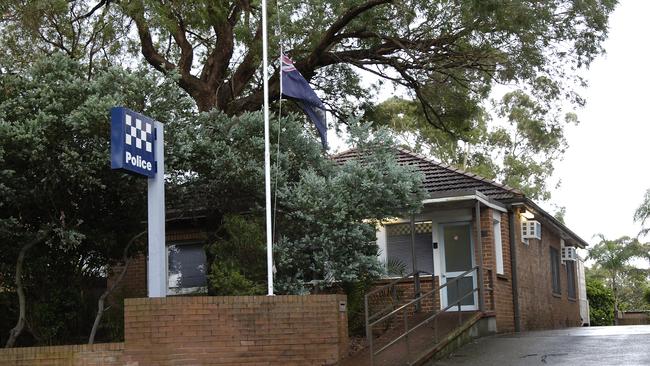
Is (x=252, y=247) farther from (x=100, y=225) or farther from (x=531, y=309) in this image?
(x=531, y=309)

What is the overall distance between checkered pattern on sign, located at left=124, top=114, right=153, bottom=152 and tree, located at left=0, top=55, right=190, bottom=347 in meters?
0.78

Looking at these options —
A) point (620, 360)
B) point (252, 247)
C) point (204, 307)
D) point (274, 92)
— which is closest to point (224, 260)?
point (252, 247)

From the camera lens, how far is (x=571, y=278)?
26.2 meters

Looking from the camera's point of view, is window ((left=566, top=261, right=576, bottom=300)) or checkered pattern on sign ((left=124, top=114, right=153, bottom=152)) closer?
checkered pattern on sign ((left=124, top=114, right=153, bottom=152))

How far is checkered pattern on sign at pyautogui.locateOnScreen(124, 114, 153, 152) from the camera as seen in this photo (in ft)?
36.1

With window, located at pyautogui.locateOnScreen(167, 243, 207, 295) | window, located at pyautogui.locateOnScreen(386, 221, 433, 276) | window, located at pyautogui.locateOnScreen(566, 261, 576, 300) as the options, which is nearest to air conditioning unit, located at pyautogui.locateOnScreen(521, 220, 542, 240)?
window, located at pyautogui.locateOnScreen(386, 221, 433, 276)

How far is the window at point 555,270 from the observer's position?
2312 cm

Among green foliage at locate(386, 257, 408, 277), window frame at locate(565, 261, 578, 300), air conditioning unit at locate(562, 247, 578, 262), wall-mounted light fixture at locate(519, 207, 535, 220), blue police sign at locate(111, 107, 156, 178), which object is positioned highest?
blue police sign at locate(111, 107, 156, 178)

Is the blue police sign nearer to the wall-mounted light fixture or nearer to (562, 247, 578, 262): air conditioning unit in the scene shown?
the wall-mounted light fixture

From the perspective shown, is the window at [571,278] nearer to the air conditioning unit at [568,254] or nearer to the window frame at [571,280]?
the window frame at [571,280]

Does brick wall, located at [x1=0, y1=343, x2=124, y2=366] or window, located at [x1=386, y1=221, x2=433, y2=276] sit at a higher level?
window, located at [x1=386, y1=221, x2=433, y2=276]

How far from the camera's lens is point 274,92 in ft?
56.0

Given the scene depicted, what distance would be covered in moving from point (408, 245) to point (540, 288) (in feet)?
17.5

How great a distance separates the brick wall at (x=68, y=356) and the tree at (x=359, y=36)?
225 inches
